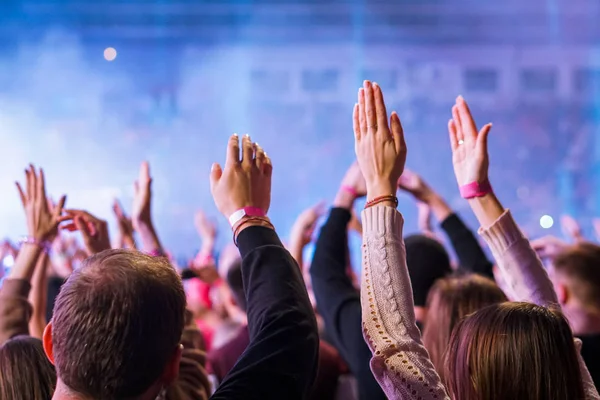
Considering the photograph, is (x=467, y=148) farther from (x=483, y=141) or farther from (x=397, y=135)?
(x=397, y=135)

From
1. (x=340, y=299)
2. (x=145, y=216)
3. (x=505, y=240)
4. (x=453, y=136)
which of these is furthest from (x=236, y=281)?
(x=505, y=240)

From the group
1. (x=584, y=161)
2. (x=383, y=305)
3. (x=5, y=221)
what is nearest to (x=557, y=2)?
(x=584, y=161)

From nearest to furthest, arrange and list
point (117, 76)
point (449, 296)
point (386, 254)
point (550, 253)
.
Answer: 1. point (386, 254)
2. point (449, 296)
3. point (550, 253)
4. point (117, 76)

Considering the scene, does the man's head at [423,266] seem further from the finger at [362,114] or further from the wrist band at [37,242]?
the wrist band at [37,242]

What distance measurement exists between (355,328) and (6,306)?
2.49 ft

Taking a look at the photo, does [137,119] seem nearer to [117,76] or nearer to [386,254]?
[117,76]

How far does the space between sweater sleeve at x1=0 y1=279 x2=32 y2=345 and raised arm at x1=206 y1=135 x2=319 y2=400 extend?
0.65 metres

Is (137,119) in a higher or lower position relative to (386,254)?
higher

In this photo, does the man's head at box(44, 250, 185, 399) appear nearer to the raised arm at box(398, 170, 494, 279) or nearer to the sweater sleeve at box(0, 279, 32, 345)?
the sweater sleeve at box(0, 279, 32, 345)

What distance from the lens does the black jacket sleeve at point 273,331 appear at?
1066 millimetres

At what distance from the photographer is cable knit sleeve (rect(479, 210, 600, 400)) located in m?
1.54

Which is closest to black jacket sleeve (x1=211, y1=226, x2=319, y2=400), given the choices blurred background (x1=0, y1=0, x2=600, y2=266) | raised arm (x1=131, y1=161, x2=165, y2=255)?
raised arm (x1=131, y1=161, x2=165, y2=255)

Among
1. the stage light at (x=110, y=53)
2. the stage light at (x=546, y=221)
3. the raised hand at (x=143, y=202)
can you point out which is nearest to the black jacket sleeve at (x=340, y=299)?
the raised hand at (x=143, y=202)

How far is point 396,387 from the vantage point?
1141 mm
